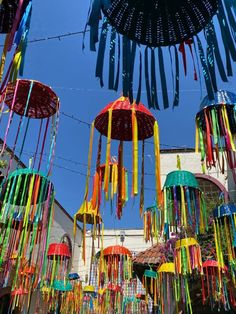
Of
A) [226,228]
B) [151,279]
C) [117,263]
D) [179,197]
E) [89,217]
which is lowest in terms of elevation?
[151,279]

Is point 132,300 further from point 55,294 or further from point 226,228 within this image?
point 226,228

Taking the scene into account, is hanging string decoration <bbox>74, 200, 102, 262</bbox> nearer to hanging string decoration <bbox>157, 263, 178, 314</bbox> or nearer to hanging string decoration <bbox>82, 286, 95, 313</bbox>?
hanging string decoration <bbox>157, 263, 178, 314</bbox>

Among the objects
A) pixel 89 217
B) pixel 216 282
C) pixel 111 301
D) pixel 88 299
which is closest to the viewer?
pixel 216 282

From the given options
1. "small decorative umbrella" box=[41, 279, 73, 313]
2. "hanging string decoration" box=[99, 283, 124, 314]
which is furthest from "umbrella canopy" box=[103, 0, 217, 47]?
"hanging string decoration" box=[99, 283, 124, 314]

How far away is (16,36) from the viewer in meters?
2.48

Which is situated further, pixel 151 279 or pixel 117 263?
pixel 117 263

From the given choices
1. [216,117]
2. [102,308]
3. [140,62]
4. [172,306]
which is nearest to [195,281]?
[172,306]

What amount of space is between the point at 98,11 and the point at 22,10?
838mm

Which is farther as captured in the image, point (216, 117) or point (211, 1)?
point (216, 117)

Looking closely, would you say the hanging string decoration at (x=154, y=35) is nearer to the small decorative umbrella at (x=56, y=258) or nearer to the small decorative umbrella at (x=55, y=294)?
the small decorative umbrella at (x=56, y=258)

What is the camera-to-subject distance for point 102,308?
14.0m

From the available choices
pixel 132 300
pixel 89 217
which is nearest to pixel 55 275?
pixel 89 217

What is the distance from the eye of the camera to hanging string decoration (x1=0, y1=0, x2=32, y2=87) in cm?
235

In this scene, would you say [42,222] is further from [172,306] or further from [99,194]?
[172,306]
